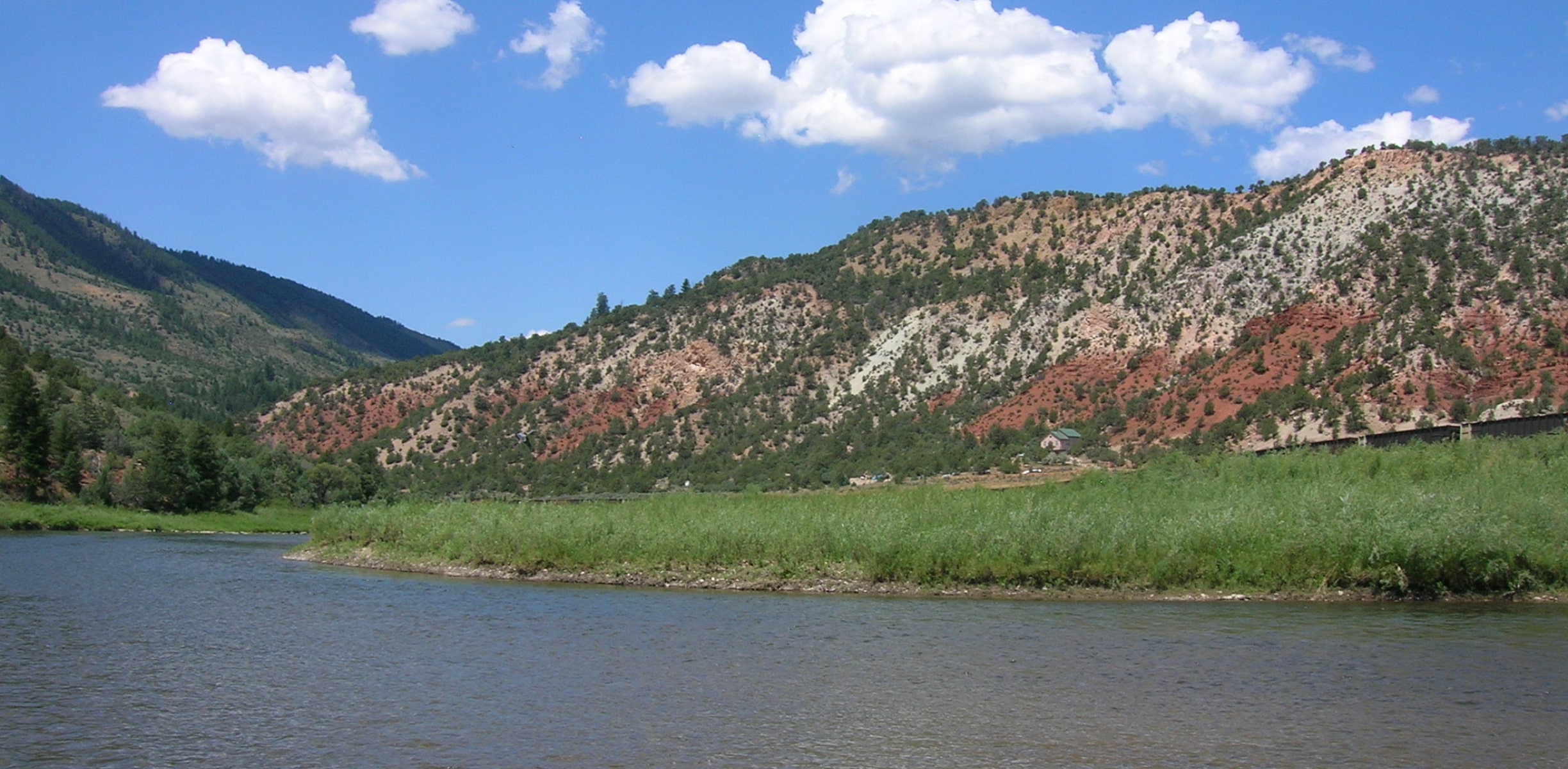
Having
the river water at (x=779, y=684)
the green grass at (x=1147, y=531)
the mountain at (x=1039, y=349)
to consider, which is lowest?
the river water at (x=779, y=684)

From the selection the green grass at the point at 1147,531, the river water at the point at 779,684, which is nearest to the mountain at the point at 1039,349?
the green grass at the point at 1147,531

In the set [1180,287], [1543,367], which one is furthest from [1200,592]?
[1180,287]

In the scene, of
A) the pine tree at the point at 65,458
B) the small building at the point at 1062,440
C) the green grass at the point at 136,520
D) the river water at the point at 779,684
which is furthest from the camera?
the pine tree at the point at 65,458

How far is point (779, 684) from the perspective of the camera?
17922 mm

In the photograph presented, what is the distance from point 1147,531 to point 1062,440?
38504 mm

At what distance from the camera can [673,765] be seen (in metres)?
13.4

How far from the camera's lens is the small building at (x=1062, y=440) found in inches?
2660

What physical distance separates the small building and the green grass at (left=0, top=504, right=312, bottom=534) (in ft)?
144

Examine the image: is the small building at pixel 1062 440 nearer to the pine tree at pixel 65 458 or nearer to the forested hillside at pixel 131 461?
the forested hillside at pixel 131 461

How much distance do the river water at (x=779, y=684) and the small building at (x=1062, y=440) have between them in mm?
40500

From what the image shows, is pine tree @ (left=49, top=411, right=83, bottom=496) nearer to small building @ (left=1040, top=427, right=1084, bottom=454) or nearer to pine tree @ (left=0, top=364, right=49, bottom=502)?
pine tree @ (left=0, top=364, right=49, bottom=502)

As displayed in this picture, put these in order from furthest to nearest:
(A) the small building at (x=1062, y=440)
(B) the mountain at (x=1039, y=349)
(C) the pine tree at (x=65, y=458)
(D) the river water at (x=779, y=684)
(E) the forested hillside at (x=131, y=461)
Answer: (C) the pine tree at (x=65, y=458)
(E) the forested hillside at (x=131, y=461)
(A) the small building at (x=1062, y=440)
(B) the mountain at (x=1039, y=349)
(D) the river water at (x=779, y=684)

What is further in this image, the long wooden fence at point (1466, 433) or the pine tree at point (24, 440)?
the pine tree at point (24, 440)

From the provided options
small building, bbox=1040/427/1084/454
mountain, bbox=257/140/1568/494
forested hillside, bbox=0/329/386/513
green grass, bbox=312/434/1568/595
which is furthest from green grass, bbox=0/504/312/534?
small building, bbox=1040/427/1084/454
